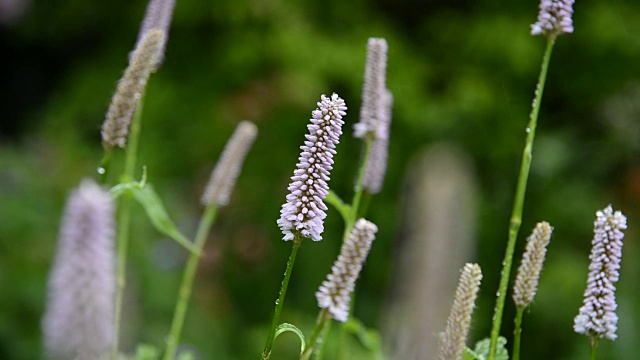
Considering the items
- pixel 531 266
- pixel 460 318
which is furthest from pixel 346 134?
A: pixel 460 318

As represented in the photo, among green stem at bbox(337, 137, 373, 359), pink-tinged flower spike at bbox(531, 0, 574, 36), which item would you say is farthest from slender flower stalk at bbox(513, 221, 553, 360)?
green stem at bbox(337, 137, 373, 359)

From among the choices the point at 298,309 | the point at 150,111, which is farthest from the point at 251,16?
the point at 298,309

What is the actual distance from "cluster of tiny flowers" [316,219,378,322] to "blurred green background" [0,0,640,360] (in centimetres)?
340

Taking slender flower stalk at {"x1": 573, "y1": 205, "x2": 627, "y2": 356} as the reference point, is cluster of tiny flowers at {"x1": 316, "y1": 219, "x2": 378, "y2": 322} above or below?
below

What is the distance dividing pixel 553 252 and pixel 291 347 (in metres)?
1.41

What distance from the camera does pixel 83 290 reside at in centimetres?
97

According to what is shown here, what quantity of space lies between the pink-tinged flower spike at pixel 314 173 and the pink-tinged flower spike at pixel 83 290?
0.67 ft

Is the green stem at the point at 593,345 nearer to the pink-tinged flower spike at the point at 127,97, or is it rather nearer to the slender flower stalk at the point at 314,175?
the slender flower stalk at the point at 314,175

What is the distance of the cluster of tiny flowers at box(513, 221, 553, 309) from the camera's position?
125 centimetres

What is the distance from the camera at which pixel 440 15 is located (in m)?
5.31

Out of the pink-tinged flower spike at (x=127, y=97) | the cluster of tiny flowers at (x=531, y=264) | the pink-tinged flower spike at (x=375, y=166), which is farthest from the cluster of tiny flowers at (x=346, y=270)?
the pink-tinged flower spike at (x=375, y=166)

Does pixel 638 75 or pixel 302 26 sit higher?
pixel 638 75

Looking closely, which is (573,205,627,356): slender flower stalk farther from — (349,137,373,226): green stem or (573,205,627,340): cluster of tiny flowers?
(349,137,373,226): green stem

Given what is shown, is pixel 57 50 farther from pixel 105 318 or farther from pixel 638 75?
pixel 105 318
